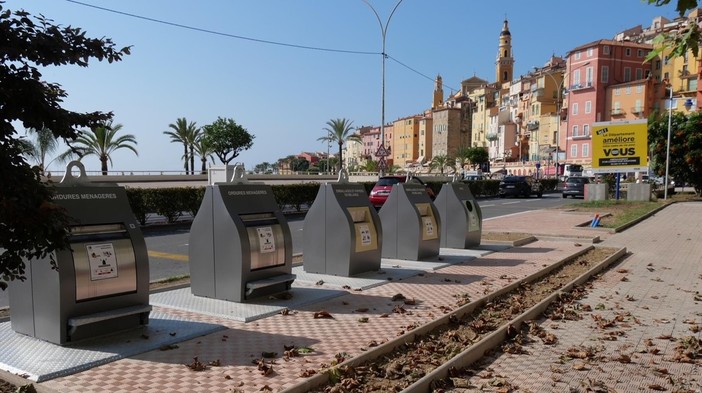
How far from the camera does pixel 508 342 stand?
19.3 feet

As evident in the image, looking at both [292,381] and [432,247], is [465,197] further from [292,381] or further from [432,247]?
[292,381]

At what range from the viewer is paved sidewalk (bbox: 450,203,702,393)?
480 cm

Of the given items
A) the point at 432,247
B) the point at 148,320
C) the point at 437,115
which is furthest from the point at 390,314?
the point at 437,115

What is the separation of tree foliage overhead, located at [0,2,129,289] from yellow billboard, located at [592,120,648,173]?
34229 millimetres

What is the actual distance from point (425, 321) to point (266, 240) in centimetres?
221

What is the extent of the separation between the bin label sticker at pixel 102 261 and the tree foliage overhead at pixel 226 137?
249 feet

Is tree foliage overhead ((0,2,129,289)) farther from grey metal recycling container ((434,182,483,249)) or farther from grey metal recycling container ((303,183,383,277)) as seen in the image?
grey metal recycling container ((434,182,483,249))

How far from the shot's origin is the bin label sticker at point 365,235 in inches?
360

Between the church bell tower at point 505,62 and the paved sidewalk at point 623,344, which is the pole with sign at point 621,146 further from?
the church bell tower at point 505,62

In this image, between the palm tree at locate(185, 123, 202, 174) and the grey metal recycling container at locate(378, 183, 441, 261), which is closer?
the grey metal recycling container at locate(378, 183, 441, 261)

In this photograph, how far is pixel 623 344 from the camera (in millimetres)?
5879

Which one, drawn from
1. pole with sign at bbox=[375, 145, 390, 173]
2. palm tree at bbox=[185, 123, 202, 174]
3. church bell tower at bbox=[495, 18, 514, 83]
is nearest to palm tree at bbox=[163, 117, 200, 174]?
palm tree at bbox=[185, 123, 202, 174]

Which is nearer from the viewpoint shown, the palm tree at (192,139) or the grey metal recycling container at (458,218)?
the grey metal recycling container at (458,218)

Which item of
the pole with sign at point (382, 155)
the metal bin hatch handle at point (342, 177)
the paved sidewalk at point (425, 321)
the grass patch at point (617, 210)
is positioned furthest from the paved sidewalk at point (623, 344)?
the pole with sign at point (382, 155)
